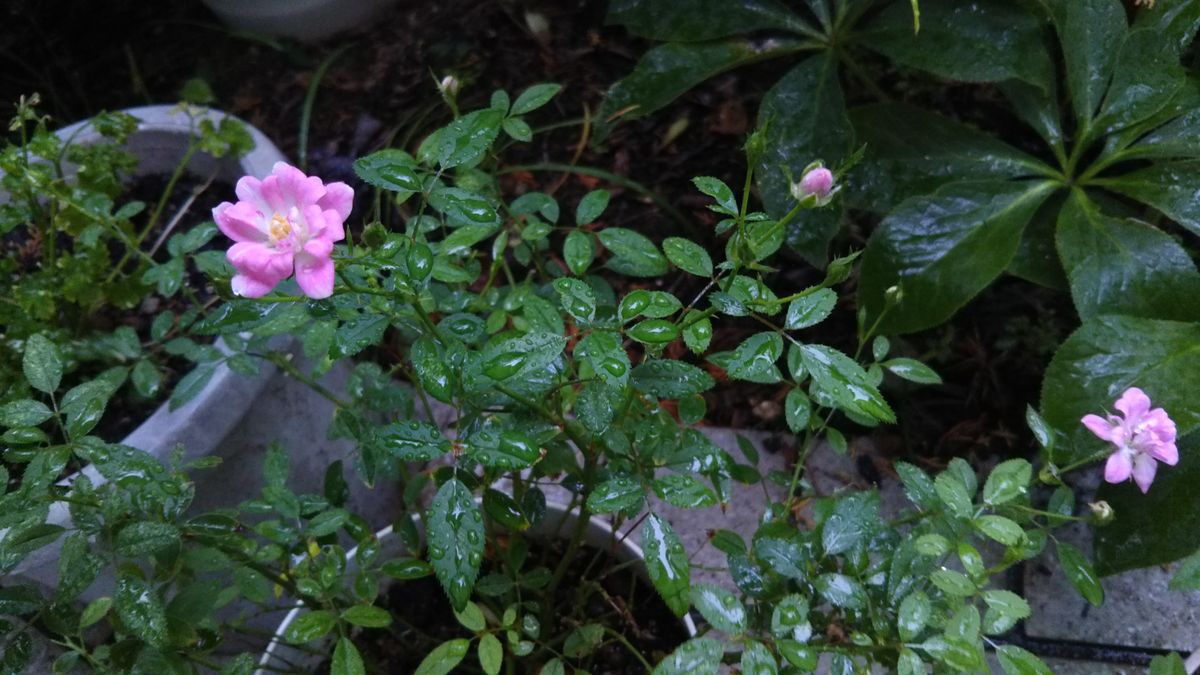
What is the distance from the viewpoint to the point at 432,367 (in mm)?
692

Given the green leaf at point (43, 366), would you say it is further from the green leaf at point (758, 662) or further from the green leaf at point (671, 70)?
the green leaf at point (671, 70)

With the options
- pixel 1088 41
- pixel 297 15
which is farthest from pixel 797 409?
pixel 297 15

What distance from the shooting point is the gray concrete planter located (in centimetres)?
107

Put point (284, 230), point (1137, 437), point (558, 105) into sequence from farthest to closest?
point (558, 105) < point (1137, 437) < point (284, 230)

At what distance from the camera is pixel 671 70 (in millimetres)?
1342

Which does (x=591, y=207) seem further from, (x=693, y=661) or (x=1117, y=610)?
(x=1117, y=610)

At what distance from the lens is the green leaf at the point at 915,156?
1.27m

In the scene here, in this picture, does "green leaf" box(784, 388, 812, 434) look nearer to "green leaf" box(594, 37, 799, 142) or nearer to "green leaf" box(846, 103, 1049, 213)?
"green leaf" box(846, 103, 1049, 213)

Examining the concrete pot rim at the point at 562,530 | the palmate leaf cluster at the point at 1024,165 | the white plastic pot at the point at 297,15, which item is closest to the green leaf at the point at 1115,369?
the palmate leaf cluster at the point at 1024,165

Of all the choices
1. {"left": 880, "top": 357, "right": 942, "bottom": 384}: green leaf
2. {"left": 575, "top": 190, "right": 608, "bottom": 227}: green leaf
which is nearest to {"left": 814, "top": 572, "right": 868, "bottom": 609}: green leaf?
{"left": 880, "top": 357, "right": 942, "bottom": 384}: green leaf

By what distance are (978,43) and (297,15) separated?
1350 mm

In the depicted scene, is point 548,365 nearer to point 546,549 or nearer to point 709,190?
point 709,190

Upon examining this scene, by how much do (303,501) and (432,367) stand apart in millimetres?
312

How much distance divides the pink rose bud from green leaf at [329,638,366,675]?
0.54 metres
